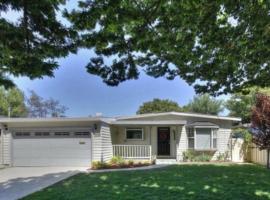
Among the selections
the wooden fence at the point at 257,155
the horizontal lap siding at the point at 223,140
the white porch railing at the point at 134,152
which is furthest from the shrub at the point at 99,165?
the horizontal lap siding at the point at 223,140

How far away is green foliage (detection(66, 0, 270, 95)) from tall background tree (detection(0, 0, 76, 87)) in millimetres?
511

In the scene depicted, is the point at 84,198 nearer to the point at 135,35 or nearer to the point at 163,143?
the point at 135,35

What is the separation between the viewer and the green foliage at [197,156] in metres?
21.1

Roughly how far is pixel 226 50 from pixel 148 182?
5.11 m

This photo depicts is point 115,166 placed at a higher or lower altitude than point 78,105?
lower

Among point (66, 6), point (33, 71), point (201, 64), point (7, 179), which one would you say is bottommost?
point (7, 179)

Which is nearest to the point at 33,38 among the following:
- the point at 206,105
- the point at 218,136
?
the point at 218,136

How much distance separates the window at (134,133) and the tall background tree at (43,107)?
35447mm

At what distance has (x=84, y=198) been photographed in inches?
343

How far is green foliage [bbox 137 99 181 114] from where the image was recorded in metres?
45.9

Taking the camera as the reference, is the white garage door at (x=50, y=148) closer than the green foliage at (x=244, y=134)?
Yes

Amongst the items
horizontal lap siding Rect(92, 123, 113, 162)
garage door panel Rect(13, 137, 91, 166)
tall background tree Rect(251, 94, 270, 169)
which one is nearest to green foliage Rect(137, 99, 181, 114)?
horizontal lap siding Rect(92, 123, 113, 162)

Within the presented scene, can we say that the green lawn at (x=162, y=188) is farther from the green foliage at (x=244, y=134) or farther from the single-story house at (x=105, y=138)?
Answer: the green foliage at (x=244, y=134)

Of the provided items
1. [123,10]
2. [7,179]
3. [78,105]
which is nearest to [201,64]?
[123,10]
